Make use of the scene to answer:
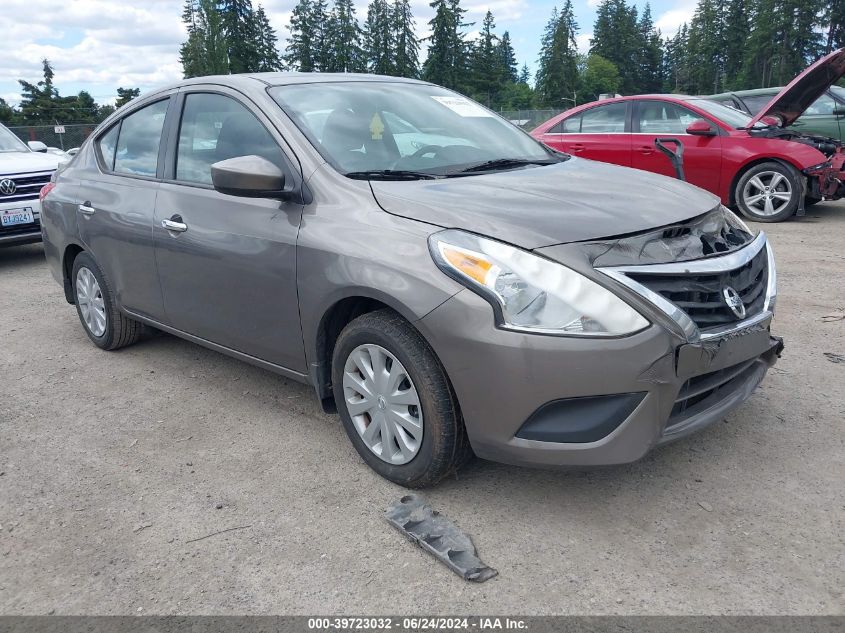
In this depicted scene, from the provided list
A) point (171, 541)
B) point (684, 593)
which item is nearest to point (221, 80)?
point (171, 541)

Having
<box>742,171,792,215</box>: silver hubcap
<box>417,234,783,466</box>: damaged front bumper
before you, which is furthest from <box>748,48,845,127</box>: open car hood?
<box>417,234,783,466</box>: damaged front bumper

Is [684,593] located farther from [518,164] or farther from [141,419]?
[141,419]

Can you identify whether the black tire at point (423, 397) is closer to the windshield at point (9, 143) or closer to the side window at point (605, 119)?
the side window at point (605, 119)

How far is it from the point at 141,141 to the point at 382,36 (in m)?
89.0

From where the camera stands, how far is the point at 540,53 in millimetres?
108375

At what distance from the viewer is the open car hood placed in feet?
24.7

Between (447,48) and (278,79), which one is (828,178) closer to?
(278,79)

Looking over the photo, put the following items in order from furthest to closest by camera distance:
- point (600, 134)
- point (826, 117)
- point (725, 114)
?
point (826, 117)
point (600, 134)
point (725, 114)

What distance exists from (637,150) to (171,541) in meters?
8.00

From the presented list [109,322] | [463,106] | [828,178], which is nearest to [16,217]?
[109,322]

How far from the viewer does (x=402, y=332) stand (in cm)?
279

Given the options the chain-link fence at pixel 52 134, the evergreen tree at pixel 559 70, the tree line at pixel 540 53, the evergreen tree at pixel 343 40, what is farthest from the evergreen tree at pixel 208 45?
the chain-link fence at pixel 52 134

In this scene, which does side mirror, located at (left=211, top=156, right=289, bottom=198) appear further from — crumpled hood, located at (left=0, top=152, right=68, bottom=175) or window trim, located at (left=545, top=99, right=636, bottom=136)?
window trim, located at (left=545, top=99, right=636, bottom=136)

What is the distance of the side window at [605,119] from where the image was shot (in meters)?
9.49
